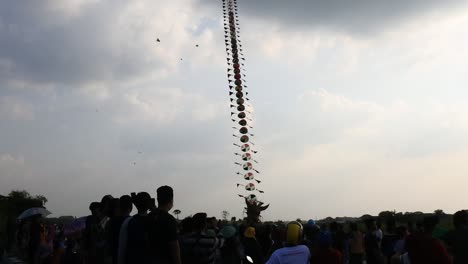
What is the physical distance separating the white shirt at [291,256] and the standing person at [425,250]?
2.31 meters

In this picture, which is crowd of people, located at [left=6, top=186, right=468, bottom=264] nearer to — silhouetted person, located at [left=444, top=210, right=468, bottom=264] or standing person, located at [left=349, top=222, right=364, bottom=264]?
silhouetted person, located at [left=444, top=210, right=468, bottom=264]

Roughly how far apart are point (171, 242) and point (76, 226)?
14.3 ft

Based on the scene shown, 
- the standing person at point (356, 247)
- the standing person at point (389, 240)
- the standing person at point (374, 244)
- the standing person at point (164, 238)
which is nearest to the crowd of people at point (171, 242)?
the standing person at point (164, 238)

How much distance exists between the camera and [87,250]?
31.0ft

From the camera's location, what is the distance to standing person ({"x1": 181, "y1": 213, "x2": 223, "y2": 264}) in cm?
775

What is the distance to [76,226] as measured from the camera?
986 cm

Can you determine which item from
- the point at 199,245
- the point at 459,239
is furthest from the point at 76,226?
the point at 459,239

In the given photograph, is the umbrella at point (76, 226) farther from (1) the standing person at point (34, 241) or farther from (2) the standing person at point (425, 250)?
(2) the standing person at point (425, 250)

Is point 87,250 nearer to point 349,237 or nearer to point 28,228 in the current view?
point 28,228

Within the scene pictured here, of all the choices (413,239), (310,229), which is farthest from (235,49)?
(413,239)

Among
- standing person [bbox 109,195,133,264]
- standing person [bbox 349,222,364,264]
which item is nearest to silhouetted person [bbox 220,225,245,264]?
standing person [bbox 109,195,133,264]

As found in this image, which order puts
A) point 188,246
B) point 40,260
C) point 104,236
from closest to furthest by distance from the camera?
1. point 188,246
2. point 104,236
3. point 40,260

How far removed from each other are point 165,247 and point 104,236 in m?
3.29

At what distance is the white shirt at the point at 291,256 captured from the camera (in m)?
6.44
